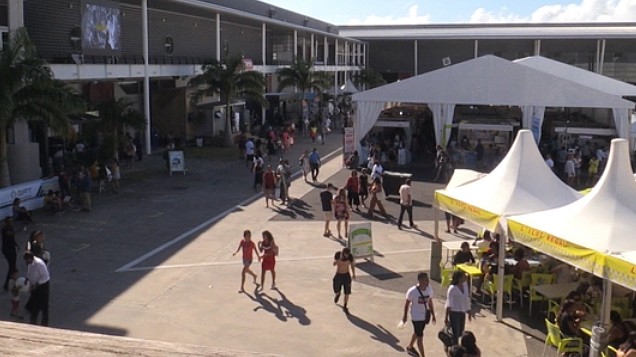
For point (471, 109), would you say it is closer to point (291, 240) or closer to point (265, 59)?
point (265, 59)

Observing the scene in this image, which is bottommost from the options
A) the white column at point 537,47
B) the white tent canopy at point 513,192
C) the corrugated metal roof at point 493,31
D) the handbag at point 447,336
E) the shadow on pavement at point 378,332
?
the shadow on pavement at point 378,332

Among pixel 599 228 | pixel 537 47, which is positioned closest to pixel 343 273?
pixel 599 228

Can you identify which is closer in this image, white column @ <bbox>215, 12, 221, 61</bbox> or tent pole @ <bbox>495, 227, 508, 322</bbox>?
tent pole @ <bbox>495, 227, 508, 322</bbox>

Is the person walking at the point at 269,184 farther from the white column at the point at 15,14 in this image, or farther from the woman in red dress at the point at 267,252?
the white column at the point at 15,14

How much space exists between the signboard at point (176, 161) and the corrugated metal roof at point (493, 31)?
48.2 metres

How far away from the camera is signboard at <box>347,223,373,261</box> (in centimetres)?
1545

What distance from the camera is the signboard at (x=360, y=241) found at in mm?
15445

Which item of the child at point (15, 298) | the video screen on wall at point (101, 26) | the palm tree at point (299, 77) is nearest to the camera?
the child at point (15, 298)

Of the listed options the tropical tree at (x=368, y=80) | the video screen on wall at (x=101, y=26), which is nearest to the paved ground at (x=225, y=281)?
the video screen on wall at (x=101, y=26)

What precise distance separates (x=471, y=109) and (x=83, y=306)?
107 ft

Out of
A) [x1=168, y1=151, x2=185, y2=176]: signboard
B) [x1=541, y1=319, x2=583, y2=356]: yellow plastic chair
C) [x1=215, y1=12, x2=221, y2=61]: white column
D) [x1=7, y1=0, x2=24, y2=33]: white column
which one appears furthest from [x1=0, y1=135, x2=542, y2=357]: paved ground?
[x1=215, y1=12, x2=221, y2=61]: white column

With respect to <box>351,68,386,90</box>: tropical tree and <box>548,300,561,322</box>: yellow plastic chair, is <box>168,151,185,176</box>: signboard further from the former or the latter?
<box>351,68,386,90</box>: tropical tree

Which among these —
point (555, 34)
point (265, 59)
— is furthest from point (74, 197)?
point (555, 34)

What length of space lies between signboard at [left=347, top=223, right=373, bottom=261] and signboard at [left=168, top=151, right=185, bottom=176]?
553 inches
